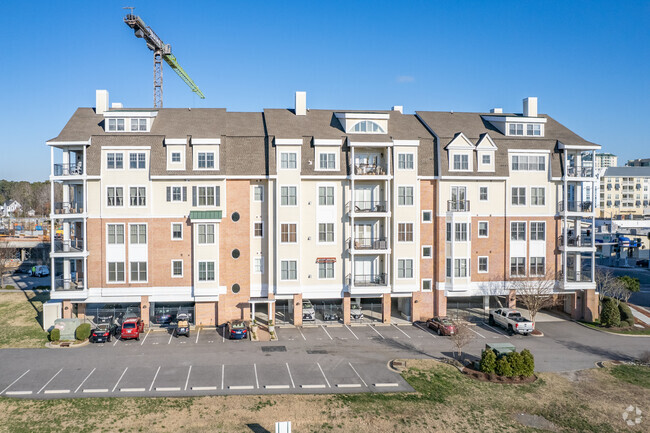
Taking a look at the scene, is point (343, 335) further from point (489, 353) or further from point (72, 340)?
point (72, 340)

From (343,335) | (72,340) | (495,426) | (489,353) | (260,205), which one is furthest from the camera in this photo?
(260,205)

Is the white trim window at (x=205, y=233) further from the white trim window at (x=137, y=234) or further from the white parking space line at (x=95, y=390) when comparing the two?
the white parking space line at (x=95, y=390)

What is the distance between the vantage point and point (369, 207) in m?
42.9

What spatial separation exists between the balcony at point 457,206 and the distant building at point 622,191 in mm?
119149

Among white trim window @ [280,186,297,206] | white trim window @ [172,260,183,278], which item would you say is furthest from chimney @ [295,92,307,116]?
white trim window @ [172,260,183,278]

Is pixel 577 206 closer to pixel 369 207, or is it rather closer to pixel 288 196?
pixel 369 207

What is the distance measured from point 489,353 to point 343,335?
12653mm

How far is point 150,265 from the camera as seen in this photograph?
40.0 meters

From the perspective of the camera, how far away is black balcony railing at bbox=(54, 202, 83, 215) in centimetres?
3988

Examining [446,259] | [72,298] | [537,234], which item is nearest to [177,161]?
[72,298]

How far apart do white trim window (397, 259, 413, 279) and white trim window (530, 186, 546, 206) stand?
43.4ft

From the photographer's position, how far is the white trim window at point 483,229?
4356 cm

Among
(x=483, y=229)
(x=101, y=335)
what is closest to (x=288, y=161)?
(x=483, y=229)

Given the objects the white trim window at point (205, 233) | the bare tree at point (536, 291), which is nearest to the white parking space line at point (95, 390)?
the white trim window at point (205, 233)
